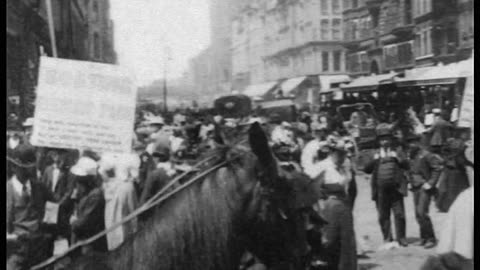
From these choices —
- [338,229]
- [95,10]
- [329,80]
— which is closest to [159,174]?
[95,10]

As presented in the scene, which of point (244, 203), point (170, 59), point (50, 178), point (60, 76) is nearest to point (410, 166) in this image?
point (170, 59)

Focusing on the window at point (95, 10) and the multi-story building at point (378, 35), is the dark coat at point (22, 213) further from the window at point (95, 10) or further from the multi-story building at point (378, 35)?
the multi-story building at point (378, 35)

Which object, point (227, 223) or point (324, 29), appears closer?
point (227, 223)

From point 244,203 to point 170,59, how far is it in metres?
2.53

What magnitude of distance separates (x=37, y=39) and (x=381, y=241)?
446 cm

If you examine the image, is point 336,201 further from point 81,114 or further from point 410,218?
point 410,218

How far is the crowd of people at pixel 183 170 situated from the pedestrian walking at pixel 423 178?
12 mm

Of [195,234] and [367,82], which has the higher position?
[367,82]

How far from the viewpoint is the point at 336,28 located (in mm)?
4758

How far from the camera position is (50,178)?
5.24 metres

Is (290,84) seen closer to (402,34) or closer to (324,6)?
(324,6)

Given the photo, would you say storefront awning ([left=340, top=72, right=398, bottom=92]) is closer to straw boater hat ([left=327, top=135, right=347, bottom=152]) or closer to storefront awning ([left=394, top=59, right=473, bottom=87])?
storefront awning ([left=394, top=59, right=473, bottom=87])

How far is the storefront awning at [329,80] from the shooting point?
5.21m

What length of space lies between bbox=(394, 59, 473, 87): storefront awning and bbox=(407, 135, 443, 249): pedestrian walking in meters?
0.87
